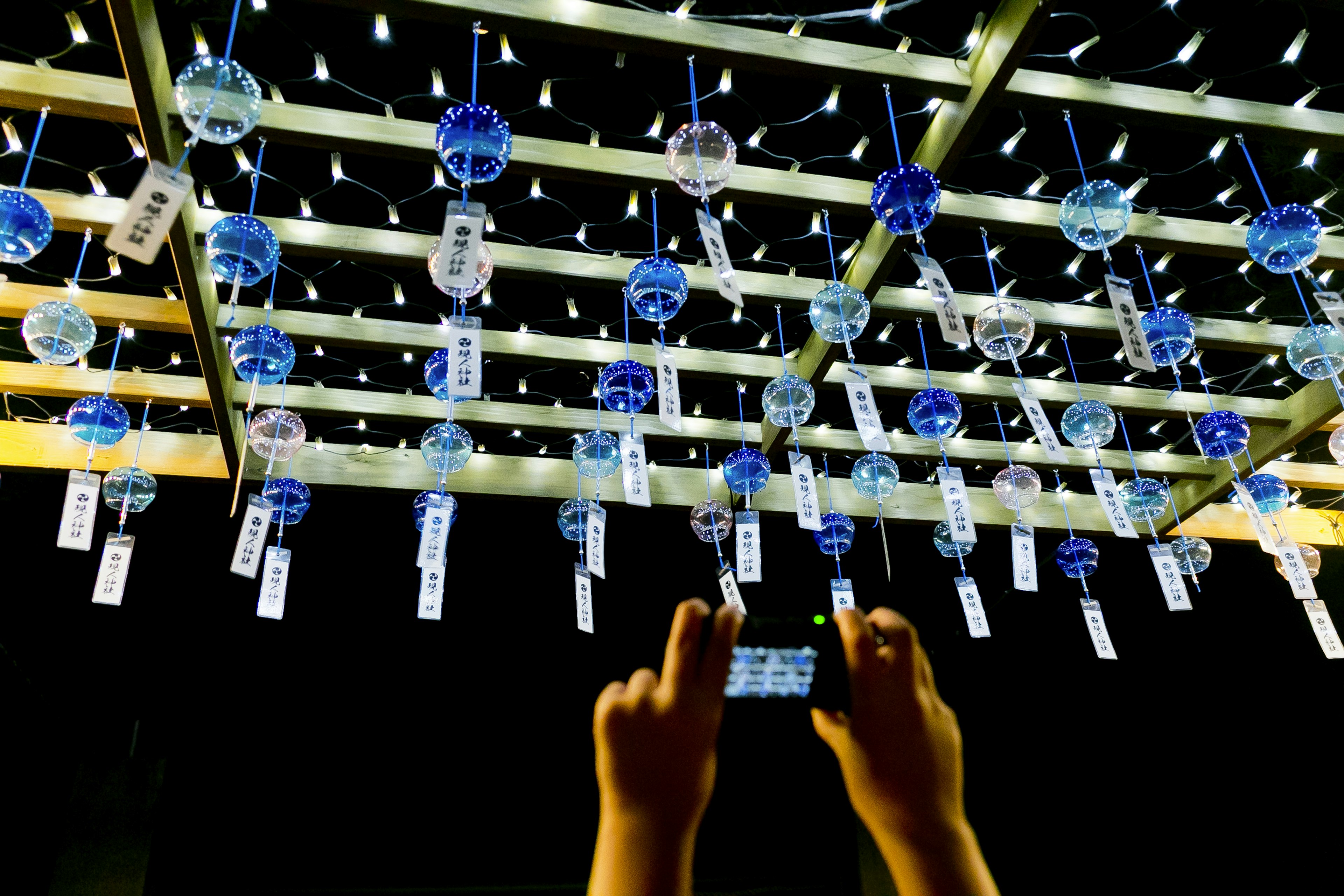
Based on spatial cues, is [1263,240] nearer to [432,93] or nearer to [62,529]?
[432,93]

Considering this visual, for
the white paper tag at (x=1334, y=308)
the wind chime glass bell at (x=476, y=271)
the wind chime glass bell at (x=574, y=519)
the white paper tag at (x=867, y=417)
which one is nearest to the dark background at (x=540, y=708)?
the wind chime glass bell at (x=574, y=519)

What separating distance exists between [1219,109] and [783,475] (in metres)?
2.82

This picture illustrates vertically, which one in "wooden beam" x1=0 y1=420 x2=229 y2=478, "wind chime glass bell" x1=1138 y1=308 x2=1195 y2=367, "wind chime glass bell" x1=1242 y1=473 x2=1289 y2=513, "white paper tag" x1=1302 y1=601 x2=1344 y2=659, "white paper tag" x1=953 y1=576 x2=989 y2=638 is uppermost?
"wooden beam" x1=0 y1=420 x2=229 y2=478

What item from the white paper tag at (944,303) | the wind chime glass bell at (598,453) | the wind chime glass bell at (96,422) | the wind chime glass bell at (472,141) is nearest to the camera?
the wind chime glass bell at (472,141)

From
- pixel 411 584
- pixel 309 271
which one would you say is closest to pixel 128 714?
pixel 411 584

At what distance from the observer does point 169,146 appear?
8.64 ft

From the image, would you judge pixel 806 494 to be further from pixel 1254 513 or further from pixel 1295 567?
pixel 1295 567

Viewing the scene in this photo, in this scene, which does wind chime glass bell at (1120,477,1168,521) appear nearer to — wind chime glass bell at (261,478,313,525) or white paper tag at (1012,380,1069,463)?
white paper tag at (1012,380,1069,463)

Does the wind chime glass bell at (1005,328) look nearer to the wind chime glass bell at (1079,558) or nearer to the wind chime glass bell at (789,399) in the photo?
the wind chime glass bell at (789,399)

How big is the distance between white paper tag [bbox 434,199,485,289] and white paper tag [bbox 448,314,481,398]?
0.36 metres

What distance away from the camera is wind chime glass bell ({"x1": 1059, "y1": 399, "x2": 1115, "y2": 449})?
146 inches

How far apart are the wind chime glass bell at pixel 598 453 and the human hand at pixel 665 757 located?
9.18ft

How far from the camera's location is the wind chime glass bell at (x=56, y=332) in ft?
8.60

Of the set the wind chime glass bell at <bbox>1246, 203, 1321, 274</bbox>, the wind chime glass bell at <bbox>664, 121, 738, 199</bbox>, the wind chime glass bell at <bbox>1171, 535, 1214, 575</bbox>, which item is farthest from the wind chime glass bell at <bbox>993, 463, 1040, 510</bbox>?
the wind chime glass bell at <bbox>664, 121, 738, 199</bbox>
